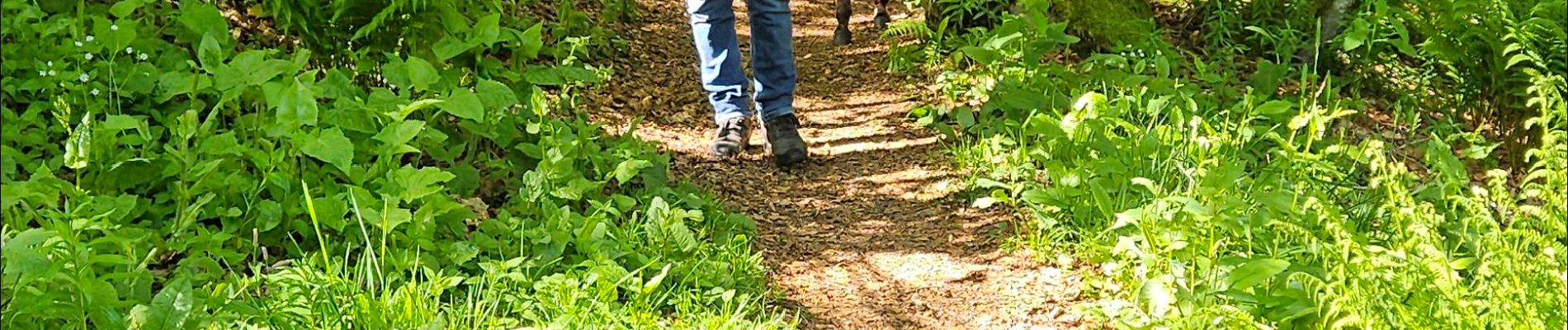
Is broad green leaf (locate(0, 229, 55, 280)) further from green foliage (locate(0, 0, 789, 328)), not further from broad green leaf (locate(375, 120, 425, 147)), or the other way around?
broad green leaf (locate(375, 120, 425, 147))

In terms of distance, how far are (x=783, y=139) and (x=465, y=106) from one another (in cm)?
124

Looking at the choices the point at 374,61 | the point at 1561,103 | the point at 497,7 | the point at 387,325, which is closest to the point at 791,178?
the point at 497,7

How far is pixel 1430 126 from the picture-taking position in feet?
15.6

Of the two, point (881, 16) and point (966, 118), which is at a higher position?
point (966, 118)

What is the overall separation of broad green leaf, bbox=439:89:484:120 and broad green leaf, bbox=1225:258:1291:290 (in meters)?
1.79

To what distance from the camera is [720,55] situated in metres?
3.99

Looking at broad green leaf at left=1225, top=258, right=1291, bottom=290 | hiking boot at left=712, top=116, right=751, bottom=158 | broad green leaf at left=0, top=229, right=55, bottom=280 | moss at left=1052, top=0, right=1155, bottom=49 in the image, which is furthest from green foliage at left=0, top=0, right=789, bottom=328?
moss at left=1052, top=0, right=1155, bottom=49

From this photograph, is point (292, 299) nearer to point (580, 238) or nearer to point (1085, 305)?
point (580, 238)

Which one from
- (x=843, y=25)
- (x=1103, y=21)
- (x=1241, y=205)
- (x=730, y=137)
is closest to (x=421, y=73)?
(x=730, y=137)

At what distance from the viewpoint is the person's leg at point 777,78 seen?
13.1 feet

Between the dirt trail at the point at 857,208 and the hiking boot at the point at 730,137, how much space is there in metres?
0.04

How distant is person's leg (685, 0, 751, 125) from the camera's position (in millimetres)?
3910

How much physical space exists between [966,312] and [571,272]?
94 centimetres

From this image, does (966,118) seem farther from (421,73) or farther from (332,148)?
(332,148)
